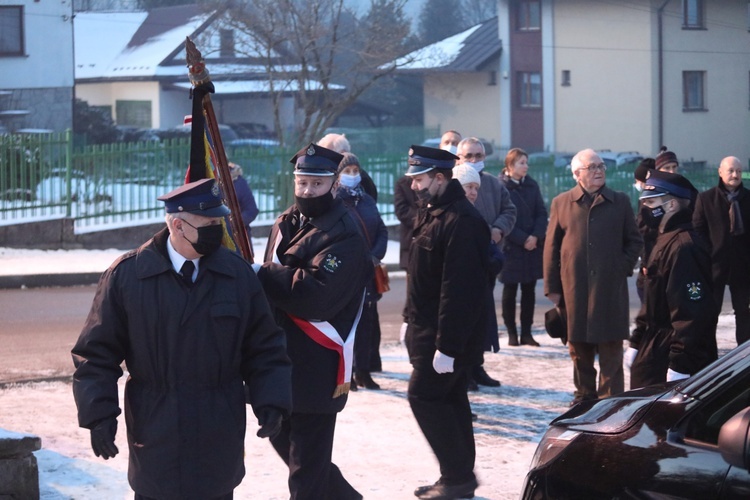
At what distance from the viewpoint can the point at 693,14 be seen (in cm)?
3941

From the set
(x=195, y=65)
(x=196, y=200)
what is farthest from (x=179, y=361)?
(x=195, y=65)

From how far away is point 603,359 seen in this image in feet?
25.1

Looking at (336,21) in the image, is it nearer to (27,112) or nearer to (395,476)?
(27,112)

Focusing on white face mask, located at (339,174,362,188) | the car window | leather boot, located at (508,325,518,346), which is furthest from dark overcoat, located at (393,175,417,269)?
the car window

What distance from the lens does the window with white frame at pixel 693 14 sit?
128ft

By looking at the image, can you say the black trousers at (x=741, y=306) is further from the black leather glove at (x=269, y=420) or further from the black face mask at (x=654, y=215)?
the black leather glove at (x=269, y=420)

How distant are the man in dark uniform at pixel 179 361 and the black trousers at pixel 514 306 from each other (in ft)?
19.8

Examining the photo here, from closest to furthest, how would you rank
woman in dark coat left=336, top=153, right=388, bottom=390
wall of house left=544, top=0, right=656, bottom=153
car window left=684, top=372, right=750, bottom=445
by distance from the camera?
car window left=684, top=372, right=750, bottom=445 < woman in dark coat left=336, top=153, right=388, bottom=390 < wall of house left=544, top=0, right=656, bottom=153

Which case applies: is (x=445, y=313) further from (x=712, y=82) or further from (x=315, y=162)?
(x=712, y=82)

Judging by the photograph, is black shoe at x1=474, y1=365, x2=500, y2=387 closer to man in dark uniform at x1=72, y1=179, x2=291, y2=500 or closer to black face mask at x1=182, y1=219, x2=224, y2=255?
man in dark uniform at x1=72, y1=179, x2=291, y2=500

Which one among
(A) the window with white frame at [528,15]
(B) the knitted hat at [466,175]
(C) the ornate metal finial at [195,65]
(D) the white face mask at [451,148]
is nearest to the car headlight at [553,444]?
(C) the ornate metal finial at [195,65]

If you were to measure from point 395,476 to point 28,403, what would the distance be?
9.63 ft

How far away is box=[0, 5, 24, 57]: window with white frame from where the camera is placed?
33.9 m

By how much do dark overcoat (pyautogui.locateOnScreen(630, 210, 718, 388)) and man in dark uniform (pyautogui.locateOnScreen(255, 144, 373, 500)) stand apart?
1.70m
